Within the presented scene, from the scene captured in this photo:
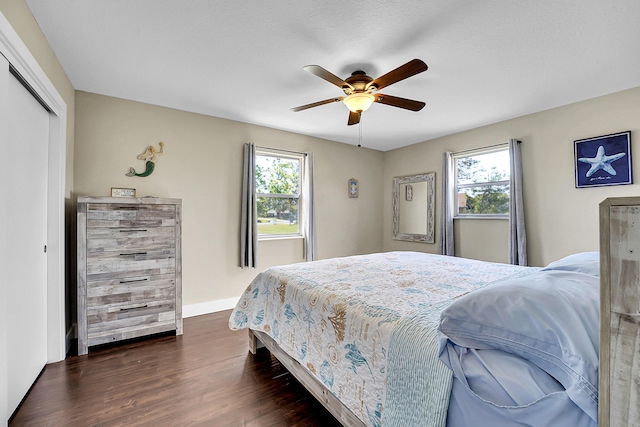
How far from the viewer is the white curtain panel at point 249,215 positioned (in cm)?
364

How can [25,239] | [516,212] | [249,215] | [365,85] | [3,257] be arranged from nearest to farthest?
[3,257]
[25,239]
[365,85]
[516,212]
[249,215]

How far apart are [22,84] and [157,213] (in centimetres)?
132

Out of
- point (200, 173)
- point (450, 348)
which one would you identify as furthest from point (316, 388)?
point (200, 173)

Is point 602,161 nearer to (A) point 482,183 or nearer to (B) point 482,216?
(A) point 482,183

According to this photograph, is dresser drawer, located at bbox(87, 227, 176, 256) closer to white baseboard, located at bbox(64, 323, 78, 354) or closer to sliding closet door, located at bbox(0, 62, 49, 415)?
sliding closet door, located at bbox(0, 62, 49, 415)

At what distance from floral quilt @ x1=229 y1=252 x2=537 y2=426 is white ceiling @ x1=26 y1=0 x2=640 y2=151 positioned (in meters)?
1.66

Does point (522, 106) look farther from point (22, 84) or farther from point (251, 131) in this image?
point (22, 84)

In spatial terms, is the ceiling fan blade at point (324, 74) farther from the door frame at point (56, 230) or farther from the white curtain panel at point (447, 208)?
the white curtain panel at point (447, 208)

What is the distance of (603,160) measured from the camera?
2.84 m

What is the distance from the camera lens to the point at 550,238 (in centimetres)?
323

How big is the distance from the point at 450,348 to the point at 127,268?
2783 millimetres

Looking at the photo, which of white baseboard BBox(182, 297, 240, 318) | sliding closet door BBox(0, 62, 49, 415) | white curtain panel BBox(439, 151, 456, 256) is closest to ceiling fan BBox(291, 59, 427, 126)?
sliding closet door BBox(0, 62, 49, 415)

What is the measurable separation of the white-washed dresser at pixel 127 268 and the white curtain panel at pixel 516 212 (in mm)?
3748

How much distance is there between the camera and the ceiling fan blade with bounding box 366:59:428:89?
1826 mm
